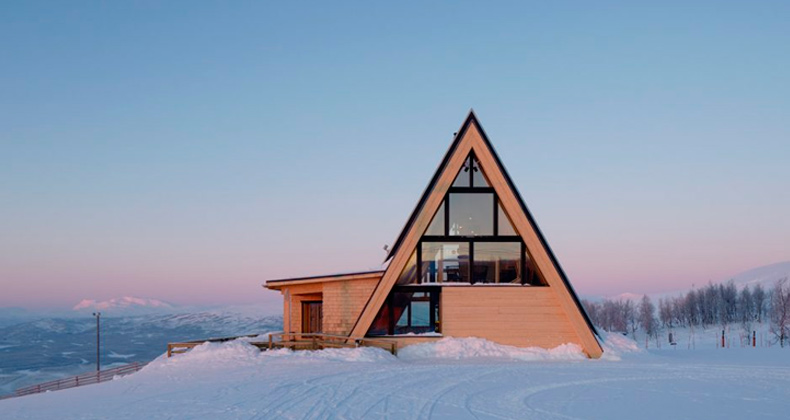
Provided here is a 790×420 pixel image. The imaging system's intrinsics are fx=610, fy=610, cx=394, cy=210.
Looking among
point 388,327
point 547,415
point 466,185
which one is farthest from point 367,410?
point 466,185

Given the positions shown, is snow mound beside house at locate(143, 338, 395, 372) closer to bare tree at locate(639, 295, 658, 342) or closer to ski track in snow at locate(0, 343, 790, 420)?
ski track in snow at locate(0, 343, 790, 420)

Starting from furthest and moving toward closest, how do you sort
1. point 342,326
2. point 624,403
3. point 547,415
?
1. point 342,326
2. point 624,403
3. point 547,415

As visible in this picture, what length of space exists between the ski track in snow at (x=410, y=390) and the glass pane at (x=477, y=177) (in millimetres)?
5516

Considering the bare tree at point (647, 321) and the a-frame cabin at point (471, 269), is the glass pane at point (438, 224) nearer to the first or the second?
the a-frame cabin at point (471, 269)

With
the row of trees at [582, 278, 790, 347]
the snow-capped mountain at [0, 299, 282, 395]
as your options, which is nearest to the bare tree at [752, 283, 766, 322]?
the row of trees at [582, 278, 790, 347]

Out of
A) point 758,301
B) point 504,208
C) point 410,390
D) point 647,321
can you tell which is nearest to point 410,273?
point 504,208

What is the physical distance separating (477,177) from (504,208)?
1.29 m

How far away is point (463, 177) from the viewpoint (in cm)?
1919

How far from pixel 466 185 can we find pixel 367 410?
11192mm

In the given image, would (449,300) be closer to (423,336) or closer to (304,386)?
(423,336)

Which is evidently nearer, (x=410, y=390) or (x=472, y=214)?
(x=410, y=390)

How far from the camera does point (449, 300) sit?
1897 cm

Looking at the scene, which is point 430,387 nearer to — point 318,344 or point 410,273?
point 410,273

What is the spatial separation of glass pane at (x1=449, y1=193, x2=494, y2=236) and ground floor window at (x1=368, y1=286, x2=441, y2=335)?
2.07m
